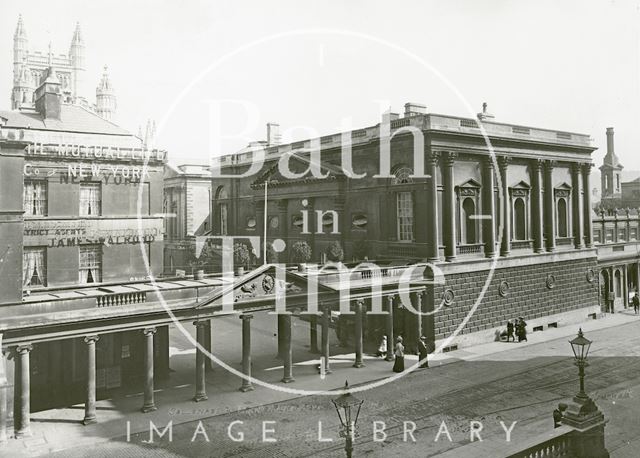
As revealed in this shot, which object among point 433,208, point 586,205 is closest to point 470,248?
point 433,208

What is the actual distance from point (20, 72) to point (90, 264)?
67.4 metres

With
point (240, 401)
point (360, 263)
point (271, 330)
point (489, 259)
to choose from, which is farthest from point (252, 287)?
point (489, 259)

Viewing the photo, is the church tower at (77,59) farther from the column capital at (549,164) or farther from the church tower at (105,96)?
the column capital at (549,164)

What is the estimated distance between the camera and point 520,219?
33.1 metres

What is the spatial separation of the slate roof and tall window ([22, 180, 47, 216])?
4.20m

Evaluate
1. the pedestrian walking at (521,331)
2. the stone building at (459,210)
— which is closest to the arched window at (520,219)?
the stone building at (459,210)

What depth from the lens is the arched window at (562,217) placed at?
35.8m

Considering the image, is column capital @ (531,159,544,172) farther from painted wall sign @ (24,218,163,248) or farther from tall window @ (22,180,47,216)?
tall window @ (22,180,47,216)

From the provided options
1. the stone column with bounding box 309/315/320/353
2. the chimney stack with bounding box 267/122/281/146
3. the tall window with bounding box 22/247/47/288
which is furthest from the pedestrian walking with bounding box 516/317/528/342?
the chimney stack with bounding box 267/122/281/146

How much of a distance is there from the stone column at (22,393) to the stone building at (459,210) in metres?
17.9

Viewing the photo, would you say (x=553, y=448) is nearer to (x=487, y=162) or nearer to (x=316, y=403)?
A: (x=316, y=403)

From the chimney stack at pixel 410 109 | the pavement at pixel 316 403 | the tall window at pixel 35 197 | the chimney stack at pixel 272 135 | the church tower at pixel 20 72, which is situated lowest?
the pavement at pixel 316 403

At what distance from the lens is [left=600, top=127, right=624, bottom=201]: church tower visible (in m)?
96.5

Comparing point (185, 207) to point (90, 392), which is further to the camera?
point (185, 207)
